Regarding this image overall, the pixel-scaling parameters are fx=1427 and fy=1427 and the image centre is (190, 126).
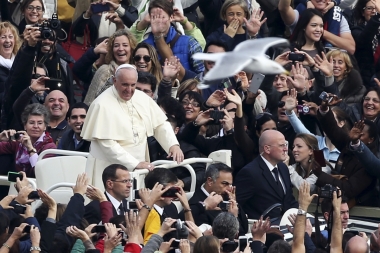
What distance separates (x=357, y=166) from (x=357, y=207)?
437 millimetres

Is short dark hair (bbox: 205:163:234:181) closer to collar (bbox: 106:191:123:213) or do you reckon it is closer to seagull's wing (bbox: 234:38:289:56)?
collar (bbox: 106:191:123:213)

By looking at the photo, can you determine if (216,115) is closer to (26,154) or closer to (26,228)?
(26,154)

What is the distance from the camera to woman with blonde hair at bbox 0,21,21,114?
16.4 meters

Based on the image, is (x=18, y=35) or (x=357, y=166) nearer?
(x=357, y=166)

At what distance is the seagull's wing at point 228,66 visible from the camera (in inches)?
388

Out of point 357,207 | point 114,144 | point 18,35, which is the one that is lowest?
point 357,207

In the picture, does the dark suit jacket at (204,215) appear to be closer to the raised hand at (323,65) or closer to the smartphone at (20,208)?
the smartphone at (20,208)

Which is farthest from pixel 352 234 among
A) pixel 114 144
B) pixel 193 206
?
pixel 114 144

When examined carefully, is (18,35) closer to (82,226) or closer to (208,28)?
(208,28)

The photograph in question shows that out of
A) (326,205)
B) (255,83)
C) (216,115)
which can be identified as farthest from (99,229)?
(255,83)

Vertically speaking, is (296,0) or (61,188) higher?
(296,0)

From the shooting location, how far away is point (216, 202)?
13609 millimetres

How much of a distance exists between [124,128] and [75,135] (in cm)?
106

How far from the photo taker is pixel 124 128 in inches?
557
